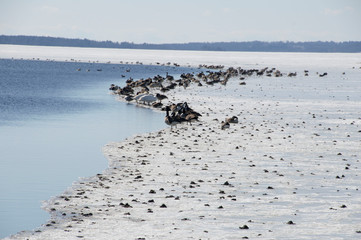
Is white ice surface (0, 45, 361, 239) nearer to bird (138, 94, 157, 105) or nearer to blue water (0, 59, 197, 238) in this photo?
blue water (0, 59, 197, 238)

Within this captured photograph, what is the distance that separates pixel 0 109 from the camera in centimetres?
3875

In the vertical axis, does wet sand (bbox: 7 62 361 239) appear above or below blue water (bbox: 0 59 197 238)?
above

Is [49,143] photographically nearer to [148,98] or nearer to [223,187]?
[223,187]

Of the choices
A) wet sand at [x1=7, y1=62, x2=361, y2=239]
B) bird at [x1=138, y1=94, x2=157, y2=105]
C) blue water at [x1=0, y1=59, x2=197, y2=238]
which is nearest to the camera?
wet sand at [x1=7, y1=62, x2=361, y2=239]

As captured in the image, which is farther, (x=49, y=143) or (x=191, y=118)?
(x=191, y=118)

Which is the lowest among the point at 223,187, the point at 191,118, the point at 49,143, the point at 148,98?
the point at 49,143

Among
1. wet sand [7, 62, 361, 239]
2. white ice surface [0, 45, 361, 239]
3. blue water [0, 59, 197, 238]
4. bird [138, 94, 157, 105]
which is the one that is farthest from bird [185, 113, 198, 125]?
bird [138, 94, 157, 105]

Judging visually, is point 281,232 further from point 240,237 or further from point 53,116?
point 53,116

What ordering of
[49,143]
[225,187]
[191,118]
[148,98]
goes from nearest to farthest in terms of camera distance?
[225,187] < [49,143] < [191,118] < [148,98]

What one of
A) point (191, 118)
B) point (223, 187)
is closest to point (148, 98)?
point (191, 118)

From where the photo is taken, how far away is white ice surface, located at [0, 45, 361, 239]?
37.3 feet

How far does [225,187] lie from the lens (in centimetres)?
1501

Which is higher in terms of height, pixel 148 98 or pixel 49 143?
pixel 148 98

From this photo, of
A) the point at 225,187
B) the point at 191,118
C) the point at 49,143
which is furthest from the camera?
the point at 191,118
